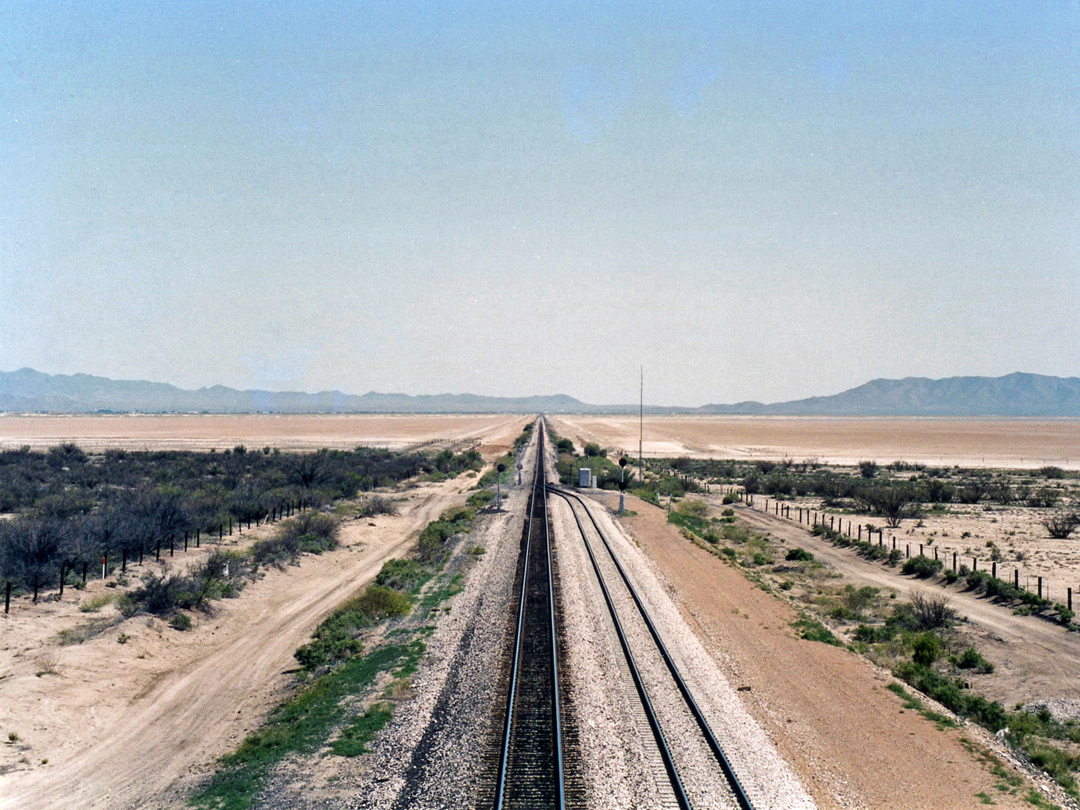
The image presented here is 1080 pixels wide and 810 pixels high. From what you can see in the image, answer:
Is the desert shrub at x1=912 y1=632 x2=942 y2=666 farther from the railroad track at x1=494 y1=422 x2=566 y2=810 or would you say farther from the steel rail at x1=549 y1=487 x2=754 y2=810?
the railroad track at x1=494 y1=422 x2=566 y2=810

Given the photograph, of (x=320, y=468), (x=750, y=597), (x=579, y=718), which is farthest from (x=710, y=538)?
(x=320, y=468)

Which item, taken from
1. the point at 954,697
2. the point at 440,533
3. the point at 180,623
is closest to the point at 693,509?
the point at 440,533

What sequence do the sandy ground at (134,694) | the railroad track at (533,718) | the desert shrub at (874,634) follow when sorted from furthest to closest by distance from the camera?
the desert shrub at (874,634), the sandy ground at (134,694), the railroad track at (533,718)

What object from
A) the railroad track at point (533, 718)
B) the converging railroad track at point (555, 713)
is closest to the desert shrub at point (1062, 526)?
the converging railroad track at point (555, 713)

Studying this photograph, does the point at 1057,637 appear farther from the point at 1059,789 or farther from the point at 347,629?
the point at 347,629

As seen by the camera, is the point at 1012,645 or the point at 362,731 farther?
the point at 1012,645

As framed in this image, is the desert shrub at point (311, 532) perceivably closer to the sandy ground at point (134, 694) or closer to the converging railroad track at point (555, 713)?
the sandy ground at point (134, 694)

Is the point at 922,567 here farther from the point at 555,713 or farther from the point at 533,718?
the point at 533,718

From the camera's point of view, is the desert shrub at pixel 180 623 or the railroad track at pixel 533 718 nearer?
the railroad track at pixel 533 718
